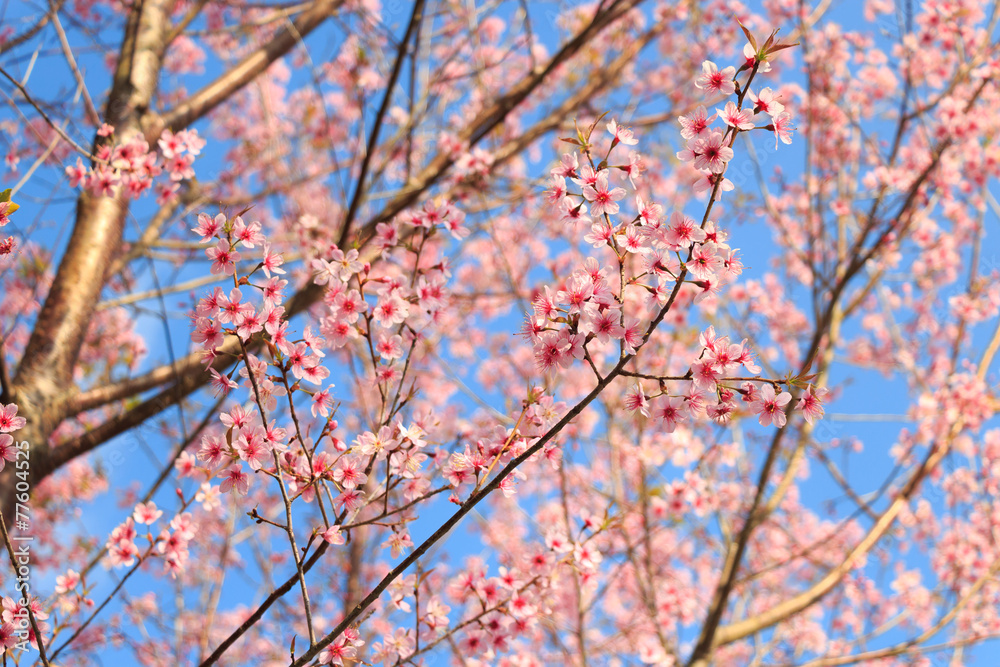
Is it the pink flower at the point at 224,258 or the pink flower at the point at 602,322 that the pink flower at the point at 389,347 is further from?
the pink flower at the point at 602,322

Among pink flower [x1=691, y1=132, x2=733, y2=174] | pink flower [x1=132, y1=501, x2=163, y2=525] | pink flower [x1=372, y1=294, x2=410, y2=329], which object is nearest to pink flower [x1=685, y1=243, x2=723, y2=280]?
pink flower [x1=691, y1=132, x2=733, y2=174]

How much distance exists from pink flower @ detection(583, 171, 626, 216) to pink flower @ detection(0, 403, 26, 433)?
4.82 ft

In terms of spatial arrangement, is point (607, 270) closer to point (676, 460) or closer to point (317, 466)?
point (317, 466)

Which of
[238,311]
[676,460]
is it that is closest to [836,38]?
[676,460]

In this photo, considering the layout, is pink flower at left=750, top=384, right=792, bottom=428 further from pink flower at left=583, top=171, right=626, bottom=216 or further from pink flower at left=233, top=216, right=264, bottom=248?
pink flower at left=233, top=216, right=264, bottom=248

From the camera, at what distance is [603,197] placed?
5.10 ft

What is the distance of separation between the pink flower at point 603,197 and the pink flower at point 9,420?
4.82ft

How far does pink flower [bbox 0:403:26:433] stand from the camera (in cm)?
152

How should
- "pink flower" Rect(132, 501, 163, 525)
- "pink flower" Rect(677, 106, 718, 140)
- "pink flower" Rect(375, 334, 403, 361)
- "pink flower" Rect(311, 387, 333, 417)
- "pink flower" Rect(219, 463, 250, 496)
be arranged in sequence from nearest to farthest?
"pink flower" Rect(677, 106, 718, 140)
"pink flower" Rect(219, 463, 250, 496)
"pink flower" Rect(311, 387, 333, 417)
"pink flower" Rect(375, 334, 403, 361)
"pink flower" Rect(132, 501, 163, 525)

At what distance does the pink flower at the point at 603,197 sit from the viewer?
5.07ft

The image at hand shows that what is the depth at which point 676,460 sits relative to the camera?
4648 millimetres

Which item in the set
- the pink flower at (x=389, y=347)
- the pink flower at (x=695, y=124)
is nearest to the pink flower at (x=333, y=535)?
the pink flower at (x=389, y=347)

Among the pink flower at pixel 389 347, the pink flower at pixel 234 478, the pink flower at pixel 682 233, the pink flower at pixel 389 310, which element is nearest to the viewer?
the pink flower at pixel 682 233

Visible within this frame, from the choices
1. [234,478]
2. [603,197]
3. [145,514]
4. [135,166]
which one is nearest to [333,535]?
[234,478]
